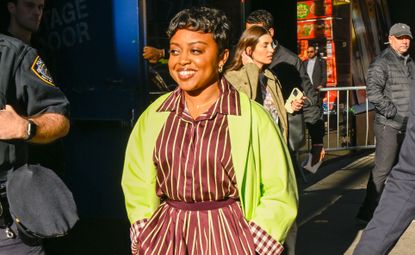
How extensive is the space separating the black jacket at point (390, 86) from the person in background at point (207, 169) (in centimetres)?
370

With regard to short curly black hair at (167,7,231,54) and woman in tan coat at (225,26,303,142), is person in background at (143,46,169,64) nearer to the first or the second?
woman in tan coat at (225,26,303,142)

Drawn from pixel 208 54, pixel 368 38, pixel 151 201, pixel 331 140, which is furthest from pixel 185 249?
pixel 368 38

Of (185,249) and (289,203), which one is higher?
(289,203)

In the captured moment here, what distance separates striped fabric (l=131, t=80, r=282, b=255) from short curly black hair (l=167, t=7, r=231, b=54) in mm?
252

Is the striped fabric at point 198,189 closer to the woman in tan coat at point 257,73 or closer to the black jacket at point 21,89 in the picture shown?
the black jacket at point 21,89

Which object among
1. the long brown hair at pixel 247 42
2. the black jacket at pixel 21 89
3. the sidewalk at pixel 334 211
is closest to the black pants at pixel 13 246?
the black jacket at pixel 21 89

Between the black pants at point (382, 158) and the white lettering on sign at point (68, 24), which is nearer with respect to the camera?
the white lettering on sign at point (68, 24)

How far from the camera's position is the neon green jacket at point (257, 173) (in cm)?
262

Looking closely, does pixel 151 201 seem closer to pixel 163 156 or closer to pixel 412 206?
pixel 163 156

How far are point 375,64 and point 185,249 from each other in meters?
4.11

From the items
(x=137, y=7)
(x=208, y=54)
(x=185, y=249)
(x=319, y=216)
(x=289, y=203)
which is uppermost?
(x=137, y=7)

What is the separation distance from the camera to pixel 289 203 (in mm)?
2641

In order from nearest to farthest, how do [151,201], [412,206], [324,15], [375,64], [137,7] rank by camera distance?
[151,201] → [412,206] → [137,7] → [375,64] → [324,15]

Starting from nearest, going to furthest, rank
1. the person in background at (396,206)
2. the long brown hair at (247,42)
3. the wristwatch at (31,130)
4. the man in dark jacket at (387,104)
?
the wristwatch at (31,130) → the person in background at (396,206) → the long brown hair at (247,42) → the man in dark jacket at (387,104)
